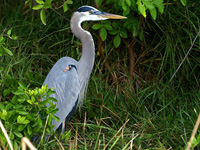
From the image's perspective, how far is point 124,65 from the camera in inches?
150

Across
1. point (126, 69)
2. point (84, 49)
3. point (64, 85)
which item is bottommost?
point (126, 69)

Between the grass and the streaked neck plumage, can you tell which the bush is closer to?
the grass

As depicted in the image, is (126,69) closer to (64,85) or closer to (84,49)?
(84,49)

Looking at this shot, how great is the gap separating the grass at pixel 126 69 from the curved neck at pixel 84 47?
0.30 m

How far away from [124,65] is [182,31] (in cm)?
71

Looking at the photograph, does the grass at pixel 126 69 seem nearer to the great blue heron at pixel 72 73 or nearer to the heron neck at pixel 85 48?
the great blue heron at pixel 72 73

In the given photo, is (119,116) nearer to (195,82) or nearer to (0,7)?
(195,82)

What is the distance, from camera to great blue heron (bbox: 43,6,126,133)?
3053mm

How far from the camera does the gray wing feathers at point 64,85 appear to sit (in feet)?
10.00

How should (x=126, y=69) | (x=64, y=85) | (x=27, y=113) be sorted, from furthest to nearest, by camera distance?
1. (x=126, y=69)
2. (x=64, y=85)
3. (x=27, y=113)

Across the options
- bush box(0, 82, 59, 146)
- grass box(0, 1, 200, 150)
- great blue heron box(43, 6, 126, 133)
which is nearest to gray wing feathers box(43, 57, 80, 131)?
great blue heron box(43, 6, 126, 133)

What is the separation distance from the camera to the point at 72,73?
10.1 feet

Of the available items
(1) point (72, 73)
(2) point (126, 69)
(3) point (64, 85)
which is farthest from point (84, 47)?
(2) point (126, 69)

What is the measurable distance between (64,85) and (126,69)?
95 centimetres
